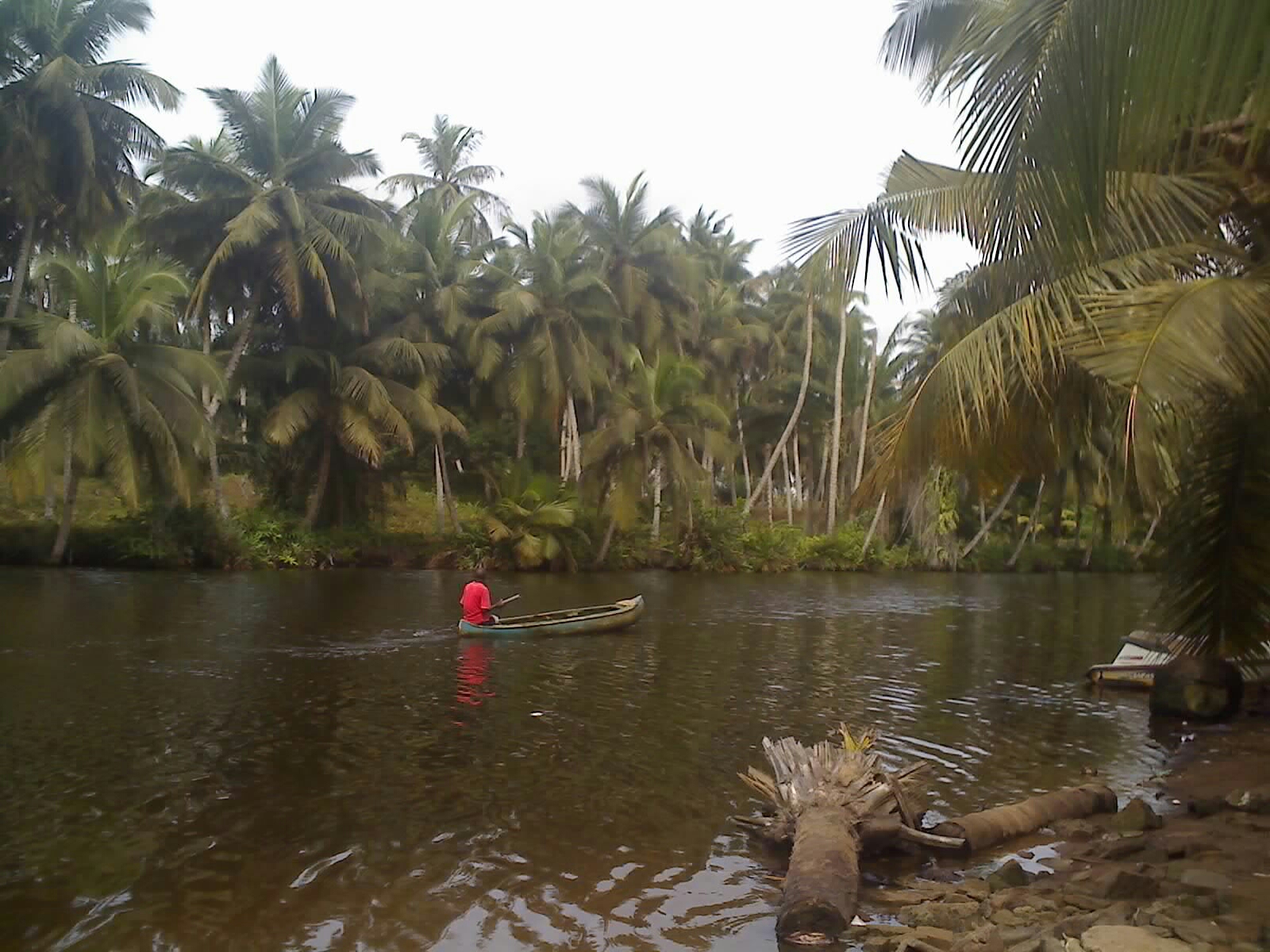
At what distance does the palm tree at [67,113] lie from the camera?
2438 cm

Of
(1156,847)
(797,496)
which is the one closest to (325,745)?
(1156,847)

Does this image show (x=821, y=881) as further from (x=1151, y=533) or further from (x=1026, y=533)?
(x=1026, y=533)

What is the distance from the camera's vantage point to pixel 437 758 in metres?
9.24

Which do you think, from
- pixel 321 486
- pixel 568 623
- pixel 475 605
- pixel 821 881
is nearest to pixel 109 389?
pixel 321 486

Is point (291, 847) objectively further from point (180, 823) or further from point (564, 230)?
point (564, 230)

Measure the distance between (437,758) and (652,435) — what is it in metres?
23.8

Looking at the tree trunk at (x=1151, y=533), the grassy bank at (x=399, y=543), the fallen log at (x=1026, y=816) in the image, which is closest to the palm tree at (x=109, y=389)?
the grassy bank at (x=399, y=543)

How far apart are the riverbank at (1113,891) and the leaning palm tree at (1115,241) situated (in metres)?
1.64

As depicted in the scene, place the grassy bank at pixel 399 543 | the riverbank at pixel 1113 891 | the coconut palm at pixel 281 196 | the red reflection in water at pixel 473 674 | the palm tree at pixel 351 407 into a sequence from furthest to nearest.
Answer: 1. the palm tree at pixel 351 407
2. the coconut palm at pixel 281 196
3. the grassy bank at pixel 399 543
4. the red reflection in water at pixel 473 674
5. the riverbank at pixel 1113 891

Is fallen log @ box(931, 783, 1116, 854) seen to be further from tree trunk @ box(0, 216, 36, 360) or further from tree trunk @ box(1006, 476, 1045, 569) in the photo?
tree trunk @ box(1006, 476, 1045, 569)

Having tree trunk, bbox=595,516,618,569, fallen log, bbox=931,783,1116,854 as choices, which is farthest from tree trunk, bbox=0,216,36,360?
fallen log, bbox=931,783,1116,854

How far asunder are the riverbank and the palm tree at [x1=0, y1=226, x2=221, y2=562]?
22457 millimetres

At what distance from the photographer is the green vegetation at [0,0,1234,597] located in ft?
20.8

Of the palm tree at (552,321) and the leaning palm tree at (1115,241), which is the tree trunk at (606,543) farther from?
the leaning palm tree at (1115,241)
